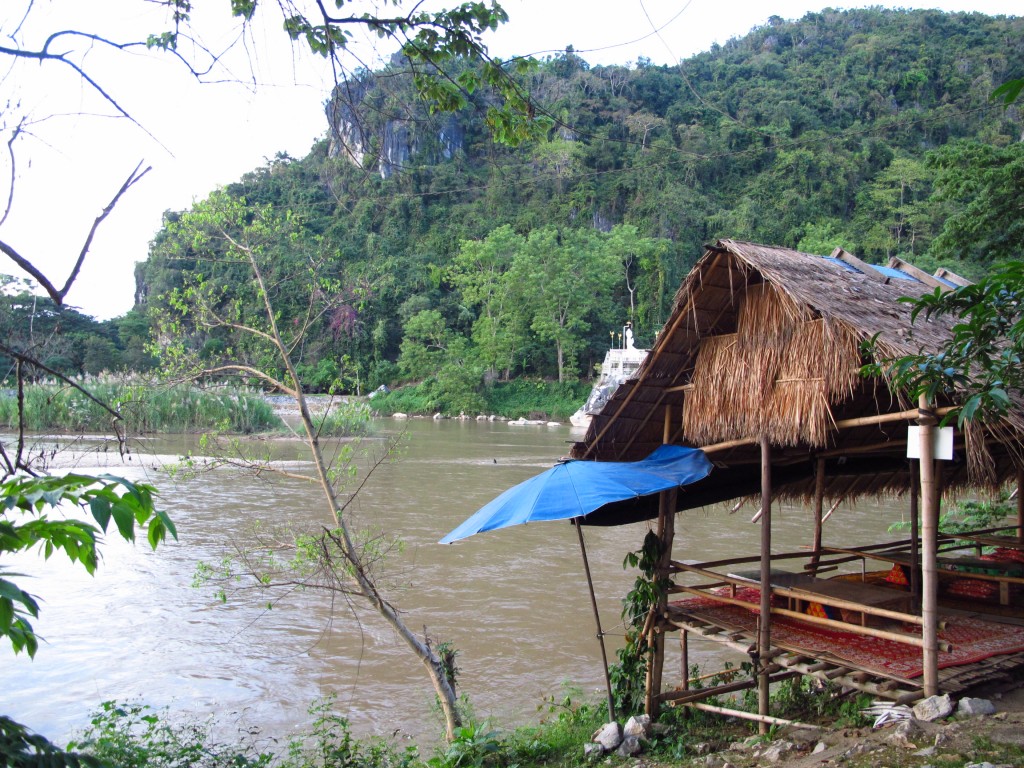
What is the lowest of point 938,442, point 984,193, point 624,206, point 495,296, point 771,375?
point 938,442

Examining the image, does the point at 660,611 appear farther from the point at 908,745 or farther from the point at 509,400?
the point at 509,400

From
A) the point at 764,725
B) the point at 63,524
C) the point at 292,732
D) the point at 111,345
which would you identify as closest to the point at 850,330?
the point at 764,725

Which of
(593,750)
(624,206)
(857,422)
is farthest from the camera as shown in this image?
(624,206)

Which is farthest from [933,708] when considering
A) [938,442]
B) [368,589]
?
[368,589]

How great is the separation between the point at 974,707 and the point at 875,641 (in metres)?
1.00

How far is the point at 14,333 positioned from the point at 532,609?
22.0 feet

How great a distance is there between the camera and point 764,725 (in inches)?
177

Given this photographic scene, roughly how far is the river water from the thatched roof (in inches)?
72.5

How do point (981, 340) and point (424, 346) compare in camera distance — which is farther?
point (424, 346)

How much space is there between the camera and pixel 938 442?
3.86m

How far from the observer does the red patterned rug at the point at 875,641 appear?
13.5 feet

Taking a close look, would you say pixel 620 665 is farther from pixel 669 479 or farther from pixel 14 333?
pixel 14 333

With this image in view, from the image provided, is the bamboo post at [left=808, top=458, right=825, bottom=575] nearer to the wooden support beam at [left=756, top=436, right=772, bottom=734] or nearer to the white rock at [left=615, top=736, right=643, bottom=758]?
the wooden support beam at [left=756, top=436, right=772, bottom=734]

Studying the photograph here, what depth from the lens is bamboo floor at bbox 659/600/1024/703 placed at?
3.96 meters
